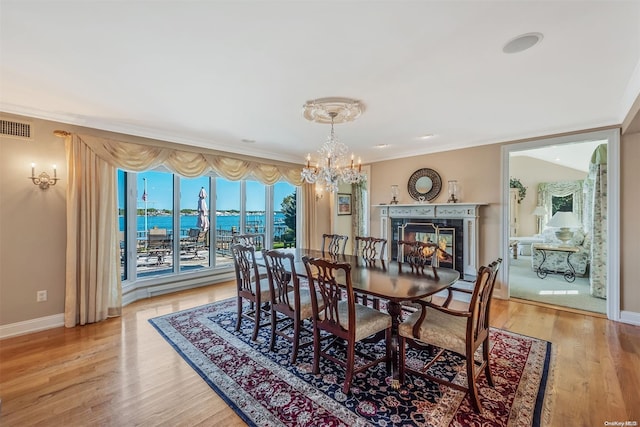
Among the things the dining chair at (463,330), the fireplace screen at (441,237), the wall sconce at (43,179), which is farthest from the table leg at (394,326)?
the wall sconce at (43,179)

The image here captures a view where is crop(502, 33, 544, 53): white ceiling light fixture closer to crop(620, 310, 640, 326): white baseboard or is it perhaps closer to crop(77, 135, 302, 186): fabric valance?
crop(620, 310, 640, 326): white baseboard

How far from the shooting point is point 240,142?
4.66 metres

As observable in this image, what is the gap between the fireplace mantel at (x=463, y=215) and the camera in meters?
4.48

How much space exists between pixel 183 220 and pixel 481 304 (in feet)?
14.7

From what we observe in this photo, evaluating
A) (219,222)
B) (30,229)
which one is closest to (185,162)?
(219,222)

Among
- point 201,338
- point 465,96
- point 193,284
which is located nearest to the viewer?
point 465,96

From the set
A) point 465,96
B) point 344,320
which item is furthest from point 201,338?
point 465,96

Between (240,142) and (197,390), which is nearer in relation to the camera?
(197,390)

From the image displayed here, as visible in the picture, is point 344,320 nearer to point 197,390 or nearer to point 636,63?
point 197,390

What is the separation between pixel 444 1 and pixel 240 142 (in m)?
3.73

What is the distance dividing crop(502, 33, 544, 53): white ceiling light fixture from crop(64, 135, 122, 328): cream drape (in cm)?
436

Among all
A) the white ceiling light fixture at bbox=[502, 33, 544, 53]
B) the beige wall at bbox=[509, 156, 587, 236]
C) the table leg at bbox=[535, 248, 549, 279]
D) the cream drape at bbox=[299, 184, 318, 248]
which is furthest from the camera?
the beige wall at bbox=[509, 156, 587, 236]

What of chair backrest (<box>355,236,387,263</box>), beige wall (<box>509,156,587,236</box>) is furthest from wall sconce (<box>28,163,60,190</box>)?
beige wall (<box>509,156,587,236</box>)

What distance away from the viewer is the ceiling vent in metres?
3.00
